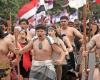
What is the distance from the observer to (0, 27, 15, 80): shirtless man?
10234 mm

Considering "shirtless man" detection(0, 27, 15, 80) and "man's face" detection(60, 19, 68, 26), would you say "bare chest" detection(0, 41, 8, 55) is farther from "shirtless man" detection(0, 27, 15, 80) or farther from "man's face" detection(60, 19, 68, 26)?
"man's face" detection(60, 19, 68, 26)

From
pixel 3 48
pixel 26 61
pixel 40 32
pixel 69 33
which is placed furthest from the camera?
pixel 69 33

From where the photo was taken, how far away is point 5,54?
10.4 m

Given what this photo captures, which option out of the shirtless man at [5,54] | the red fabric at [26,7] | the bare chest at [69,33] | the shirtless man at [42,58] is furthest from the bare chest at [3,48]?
the bare chest at [69,33]

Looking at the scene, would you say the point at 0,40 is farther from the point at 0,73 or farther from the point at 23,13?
the point at 23,13

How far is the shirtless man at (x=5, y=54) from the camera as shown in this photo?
10.2m

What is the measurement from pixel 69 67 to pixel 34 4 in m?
2.49

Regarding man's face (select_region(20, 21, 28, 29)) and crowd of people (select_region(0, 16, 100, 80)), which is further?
man's face (select_region(20, 21, 28, 29))

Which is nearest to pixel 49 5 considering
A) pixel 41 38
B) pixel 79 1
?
pixel 79 1

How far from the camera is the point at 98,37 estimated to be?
11.0 meters

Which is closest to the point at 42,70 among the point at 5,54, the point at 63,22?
the point at 5,54

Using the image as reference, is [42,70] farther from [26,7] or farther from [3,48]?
[26,7]

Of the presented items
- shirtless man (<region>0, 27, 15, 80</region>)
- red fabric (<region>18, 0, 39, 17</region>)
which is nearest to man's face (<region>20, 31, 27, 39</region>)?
red fabric (<region>18, 0, 39, 17</region>)

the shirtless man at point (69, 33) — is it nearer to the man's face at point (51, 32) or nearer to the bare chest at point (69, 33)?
the bare chest at point (69, 33)
